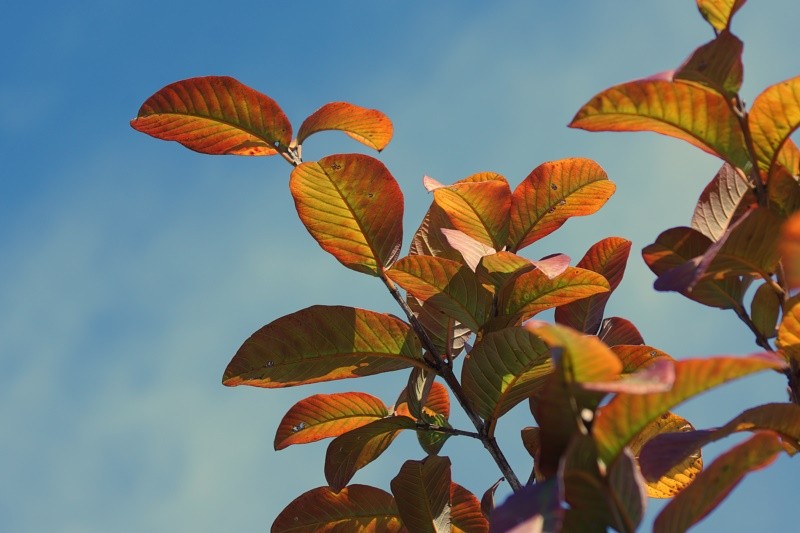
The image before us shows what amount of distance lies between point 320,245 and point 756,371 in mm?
834

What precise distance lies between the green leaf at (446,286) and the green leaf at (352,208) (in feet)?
0.33

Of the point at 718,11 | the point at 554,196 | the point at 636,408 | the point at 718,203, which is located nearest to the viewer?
the point at 636,408

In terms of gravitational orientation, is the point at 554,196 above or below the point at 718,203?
above

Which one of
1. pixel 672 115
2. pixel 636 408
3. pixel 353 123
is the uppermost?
pixel 353 123

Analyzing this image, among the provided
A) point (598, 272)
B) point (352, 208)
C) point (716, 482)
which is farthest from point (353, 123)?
point (716, 482)

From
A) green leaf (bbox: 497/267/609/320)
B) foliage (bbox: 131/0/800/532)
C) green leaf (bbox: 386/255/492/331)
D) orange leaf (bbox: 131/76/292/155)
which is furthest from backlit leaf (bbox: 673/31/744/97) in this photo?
orange leaf (bbox: 131/76/292/155)

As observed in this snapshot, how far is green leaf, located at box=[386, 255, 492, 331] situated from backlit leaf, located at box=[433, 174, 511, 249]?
13cm

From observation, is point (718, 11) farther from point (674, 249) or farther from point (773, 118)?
point (674, 249)

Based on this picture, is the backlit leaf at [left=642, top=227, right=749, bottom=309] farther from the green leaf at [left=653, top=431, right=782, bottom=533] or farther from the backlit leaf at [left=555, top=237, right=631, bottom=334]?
the green leaf at [left=653, top=431, right=782, bottom=533]

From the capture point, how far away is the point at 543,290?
4.49 ft

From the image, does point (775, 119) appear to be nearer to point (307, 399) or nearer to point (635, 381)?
point (635, 381)

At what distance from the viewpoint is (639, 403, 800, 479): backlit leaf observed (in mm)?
953

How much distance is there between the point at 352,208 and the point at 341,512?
0.58m

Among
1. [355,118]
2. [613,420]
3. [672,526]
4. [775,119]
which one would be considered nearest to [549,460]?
[613,420]
